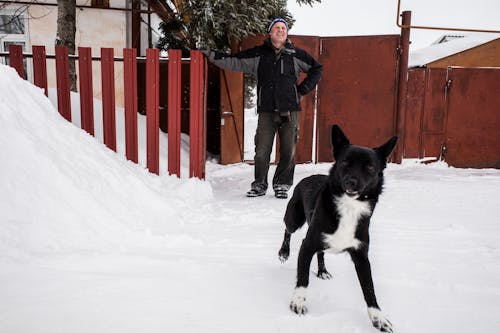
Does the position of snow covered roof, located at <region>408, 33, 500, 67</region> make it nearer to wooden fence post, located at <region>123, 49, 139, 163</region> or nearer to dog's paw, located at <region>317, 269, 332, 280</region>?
wooden fence post, located at <region>123, 49, 139, 163</region>

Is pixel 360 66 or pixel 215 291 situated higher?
pixel 360 66

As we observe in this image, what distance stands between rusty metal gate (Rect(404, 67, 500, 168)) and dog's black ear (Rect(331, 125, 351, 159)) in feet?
17.7

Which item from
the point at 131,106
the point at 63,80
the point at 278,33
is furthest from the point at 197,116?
the point at 63,80

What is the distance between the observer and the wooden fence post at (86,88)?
4094mm

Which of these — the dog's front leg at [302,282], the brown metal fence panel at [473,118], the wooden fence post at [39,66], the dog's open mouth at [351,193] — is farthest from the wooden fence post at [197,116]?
the brown metal fence panel at [473,118]

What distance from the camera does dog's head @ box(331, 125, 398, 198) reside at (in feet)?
6.16

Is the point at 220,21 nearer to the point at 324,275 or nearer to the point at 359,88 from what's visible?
the point at 359,88

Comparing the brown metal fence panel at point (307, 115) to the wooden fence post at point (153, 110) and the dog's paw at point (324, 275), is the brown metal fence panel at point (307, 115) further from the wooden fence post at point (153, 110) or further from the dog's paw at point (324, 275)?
the dog's paw at point (324, 275)

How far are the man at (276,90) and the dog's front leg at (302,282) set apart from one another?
251 cm

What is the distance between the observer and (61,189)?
2.79 m

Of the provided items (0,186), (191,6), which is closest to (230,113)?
(191,6)

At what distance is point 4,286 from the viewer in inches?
73.5

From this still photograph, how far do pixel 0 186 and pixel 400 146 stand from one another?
6.15 metres

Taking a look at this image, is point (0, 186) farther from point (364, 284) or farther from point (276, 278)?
point (364, 284)
